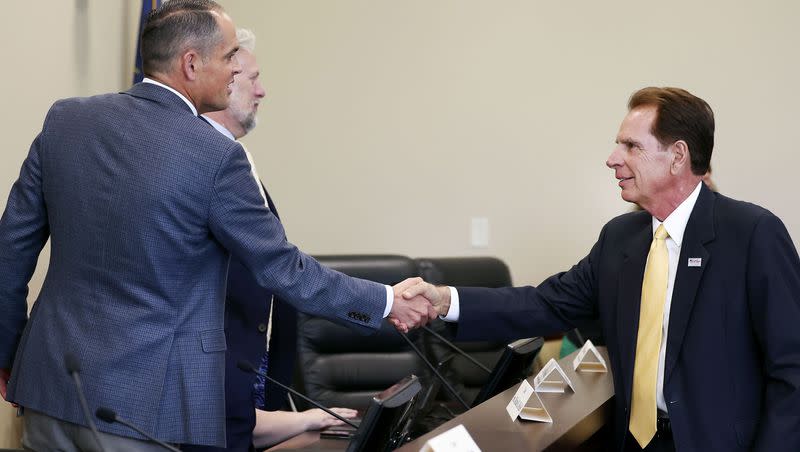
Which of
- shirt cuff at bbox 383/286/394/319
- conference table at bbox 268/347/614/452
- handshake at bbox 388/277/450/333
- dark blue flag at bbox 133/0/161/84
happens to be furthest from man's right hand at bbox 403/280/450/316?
dark blue flag at bbox 133/0/161/84

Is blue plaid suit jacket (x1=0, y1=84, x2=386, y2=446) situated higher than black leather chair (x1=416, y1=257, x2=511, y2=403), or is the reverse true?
blue plaid suit jacket (x1=0, y1=84, x2=386, y2=446)

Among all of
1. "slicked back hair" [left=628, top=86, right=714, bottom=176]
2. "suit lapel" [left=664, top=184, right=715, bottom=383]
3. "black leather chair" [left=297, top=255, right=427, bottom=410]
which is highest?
"slicked back hair" [left=628, top=86, right=714, bottom=176]

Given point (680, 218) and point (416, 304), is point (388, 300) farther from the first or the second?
point (680, 218)

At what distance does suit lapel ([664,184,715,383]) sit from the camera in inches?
92.2

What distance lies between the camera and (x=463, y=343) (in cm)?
420

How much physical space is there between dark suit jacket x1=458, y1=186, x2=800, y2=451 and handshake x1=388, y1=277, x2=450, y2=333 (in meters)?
0.57

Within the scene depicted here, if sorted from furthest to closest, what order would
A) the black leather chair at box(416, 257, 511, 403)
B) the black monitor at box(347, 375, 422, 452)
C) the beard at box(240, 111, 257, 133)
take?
the black leather chair at box(416, 257, 511, 403) < the beard at box(240, 111, 257, 133) < the black monitor at box(347, 375, 422, 452)

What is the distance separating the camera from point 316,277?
7.47ft

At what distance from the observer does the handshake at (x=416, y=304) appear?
8.90 ft

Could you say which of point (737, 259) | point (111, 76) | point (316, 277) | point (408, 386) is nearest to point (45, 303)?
point (316, 277)

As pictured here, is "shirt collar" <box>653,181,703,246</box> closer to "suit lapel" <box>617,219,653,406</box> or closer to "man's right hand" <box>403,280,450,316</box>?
"suit lapel" <box>617,219,653,406</box>

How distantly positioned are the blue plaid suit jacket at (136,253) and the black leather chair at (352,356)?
181cm

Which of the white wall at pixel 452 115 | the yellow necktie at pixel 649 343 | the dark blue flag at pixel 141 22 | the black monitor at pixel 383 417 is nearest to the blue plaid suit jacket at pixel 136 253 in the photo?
the black monitor at pixel 383 417

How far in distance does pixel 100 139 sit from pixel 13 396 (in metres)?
0.61
